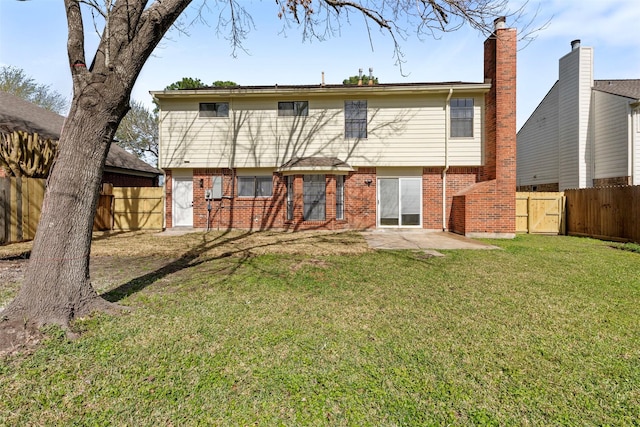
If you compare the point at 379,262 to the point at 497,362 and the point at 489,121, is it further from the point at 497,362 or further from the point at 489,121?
the point at 489,121

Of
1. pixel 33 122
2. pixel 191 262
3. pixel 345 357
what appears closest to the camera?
pixel 345 357

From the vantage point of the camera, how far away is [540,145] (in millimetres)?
16828

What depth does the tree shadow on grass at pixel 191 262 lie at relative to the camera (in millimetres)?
4611

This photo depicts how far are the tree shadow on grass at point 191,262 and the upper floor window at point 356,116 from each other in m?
5.04

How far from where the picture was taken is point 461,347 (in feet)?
9.52

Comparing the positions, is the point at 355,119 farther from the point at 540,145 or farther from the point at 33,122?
the point at 33,122

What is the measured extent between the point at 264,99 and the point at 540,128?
15.8 meters

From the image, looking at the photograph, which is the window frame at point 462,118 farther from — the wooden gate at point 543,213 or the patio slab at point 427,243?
the patio slab at point 427,243

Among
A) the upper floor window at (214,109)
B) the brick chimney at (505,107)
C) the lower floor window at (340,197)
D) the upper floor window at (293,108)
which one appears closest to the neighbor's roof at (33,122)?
the upper floor window at (214,109)

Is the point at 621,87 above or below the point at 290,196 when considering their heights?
above

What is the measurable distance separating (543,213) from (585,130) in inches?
219

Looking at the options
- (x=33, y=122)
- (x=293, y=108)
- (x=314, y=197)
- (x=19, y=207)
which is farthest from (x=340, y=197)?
(x=33, y=122)

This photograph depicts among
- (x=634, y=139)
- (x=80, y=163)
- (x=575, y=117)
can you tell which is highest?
(x=575, y=117)

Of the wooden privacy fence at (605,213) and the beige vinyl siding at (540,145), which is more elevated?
the beige vinyl siding at (540,145)
